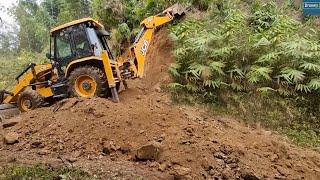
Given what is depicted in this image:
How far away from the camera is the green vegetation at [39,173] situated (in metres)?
5.68

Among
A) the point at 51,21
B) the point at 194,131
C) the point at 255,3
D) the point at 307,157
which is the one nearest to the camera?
the point at 307,157

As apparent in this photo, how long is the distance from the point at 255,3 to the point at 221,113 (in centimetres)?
523

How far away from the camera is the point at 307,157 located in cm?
658

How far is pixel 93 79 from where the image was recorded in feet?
29.8

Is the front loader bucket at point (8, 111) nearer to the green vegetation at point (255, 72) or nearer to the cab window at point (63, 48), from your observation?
the cab window at point (63, 48)

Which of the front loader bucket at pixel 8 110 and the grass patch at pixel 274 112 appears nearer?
the grass patch at pixel 274 112

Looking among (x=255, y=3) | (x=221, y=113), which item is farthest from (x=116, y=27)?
(x=221, y=113)

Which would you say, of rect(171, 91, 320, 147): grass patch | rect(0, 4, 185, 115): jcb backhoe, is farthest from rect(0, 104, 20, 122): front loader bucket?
rect(171, 91, 320, 147): grass patch

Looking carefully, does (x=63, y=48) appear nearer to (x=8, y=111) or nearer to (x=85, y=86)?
(x=85, y=86)

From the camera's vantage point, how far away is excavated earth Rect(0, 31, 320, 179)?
6.07 m

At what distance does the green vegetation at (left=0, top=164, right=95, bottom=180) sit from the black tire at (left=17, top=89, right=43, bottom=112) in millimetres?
4240

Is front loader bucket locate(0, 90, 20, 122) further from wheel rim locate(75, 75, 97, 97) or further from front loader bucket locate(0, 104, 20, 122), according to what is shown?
wheel rim locate(75, 75, 97, 97)

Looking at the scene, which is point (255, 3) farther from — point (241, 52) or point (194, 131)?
point (194, 131)

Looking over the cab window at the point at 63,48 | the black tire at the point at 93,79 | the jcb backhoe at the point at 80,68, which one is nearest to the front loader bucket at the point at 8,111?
the jcb backhoe at the point at 80,68
